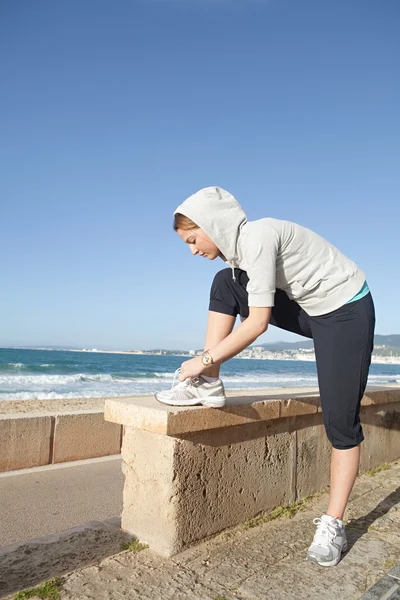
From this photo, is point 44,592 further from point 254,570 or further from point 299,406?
point 299,406

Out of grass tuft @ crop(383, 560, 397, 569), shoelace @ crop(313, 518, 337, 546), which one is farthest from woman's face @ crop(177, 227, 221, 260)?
grass tuft @ crop(383, 560, 397, 569)

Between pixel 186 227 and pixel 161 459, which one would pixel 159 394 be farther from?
pixel 186 227

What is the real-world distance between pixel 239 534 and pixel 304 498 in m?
0.83

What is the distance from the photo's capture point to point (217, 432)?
267cm

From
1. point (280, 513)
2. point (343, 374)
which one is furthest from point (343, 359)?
point (280, 513)

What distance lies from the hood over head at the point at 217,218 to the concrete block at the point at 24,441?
3.74 meters

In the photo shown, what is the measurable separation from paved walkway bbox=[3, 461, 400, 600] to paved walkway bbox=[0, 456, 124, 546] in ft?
5.00

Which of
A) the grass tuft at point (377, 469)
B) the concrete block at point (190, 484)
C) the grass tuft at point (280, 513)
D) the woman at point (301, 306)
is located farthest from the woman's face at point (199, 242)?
the grass tuft at point (377, 469)

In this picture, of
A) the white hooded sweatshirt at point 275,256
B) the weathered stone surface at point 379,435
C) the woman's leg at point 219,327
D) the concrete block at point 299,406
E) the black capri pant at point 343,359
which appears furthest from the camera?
the weathered stone surface at point 379,435

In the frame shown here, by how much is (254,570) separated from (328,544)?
368 millimetres

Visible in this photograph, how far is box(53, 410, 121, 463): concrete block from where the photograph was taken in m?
5.64

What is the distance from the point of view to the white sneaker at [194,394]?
2.47 m

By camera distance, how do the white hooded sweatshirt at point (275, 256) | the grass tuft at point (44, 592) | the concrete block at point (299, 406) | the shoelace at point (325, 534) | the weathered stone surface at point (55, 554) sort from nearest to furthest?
1. the grass tuft at point (44, 592)
2. the weathered stone surface at point (55, 554)
3. the white hooded sweatshirt at point (275, 256)
4. the shoelace at point (325, 534)
5. the concrete block at point (299, 406)

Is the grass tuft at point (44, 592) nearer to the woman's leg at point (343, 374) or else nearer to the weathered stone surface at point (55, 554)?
the weathered stone surface at point (55, 554)
